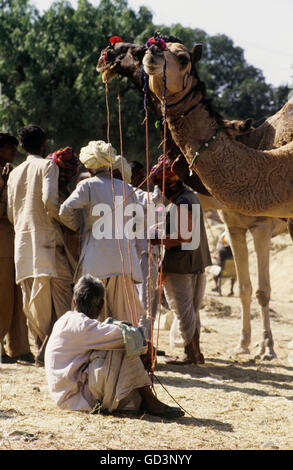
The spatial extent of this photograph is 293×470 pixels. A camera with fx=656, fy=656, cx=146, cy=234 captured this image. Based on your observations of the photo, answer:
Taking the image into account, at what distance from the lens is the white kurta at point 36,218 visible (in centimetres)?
679

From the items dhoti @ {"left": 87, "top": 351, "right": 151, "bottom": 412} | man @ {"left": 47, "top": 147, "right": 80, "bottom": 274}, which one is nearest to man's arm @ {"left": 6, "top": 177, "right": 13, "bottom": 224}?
man @ {"left": 47, "top": 147, "right": 80, "bottom": 274}

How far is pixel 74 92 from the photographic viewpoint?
78.7 feet

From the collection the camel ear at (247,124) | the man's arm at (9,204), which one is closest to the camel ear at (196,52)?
the camel ear at (247,124)

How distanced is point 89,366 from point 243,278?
427 cm

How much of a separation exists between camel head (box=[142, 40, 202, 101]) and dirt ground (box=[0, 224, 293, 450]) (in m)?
2.44

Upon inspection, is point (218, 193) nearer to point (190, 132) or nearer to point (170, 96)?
point (190, 132)

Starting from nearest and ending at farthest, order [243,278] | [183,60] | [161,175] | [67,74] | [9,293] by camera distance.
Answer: [183,60], [161,175], [9,293], [243,278], [67,74]

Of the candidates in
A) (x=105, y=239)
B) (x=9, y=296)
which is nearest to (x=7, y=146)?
(x=9, y=296)

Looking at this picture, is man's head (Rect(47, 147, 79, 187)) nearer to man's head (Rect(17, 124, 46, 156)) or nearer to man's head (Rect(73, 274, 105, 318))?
man's head (Rect(17, 124, 46, 156))

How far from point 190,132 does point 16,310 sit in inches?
140

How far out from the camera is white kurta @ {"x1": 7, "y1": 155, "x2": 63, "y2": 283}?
679cm

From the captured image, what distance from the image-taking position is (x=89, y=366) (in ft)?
16.3
